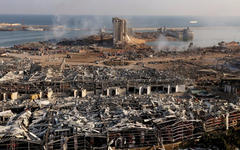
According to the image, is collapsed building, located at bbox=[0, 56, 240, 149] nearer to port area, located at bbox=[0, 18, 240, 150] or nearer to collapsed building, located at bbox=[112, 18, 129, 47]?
port area, located at bbox=[0, 18, 240, 150]

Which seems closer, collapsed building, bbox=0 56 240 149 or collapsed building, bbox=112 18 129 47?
collapsed building, bbox=0 56 240 149

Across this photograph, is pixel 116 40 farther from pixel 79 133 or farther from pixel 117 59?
pixel 79 133

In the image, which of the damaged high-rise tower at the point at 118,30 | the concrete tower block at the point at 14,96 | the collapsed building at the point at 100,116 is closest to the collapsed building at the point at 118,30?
the damaged high-rise tower at the point at 118,30

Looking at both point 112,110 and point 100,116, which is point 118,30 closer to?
point 112,110

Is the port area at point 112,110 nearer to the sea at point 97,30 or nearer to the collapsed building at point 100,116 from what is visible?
the collapsed building at point 100,116

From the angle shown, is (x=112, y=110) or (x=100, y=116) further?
(x=112, y=110)

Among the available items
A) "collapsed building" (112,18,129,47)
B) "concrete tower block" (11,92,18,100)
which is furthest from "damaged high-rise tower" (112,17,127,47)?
"concrete tower block" (11,92,18,100)

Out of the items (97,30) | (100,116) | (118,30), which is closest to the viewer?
(100,116)

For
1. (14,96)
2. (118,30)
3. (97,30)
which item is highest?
(97,30)

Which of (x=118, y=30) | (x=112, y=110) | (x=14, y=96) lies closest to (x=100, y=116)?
(x=112, y=110)

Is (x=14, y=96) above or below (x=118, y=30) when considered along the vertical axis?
below

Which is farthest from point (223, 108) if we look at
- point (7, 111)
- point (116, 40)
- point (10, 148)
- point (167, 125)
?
point (116, 40)
